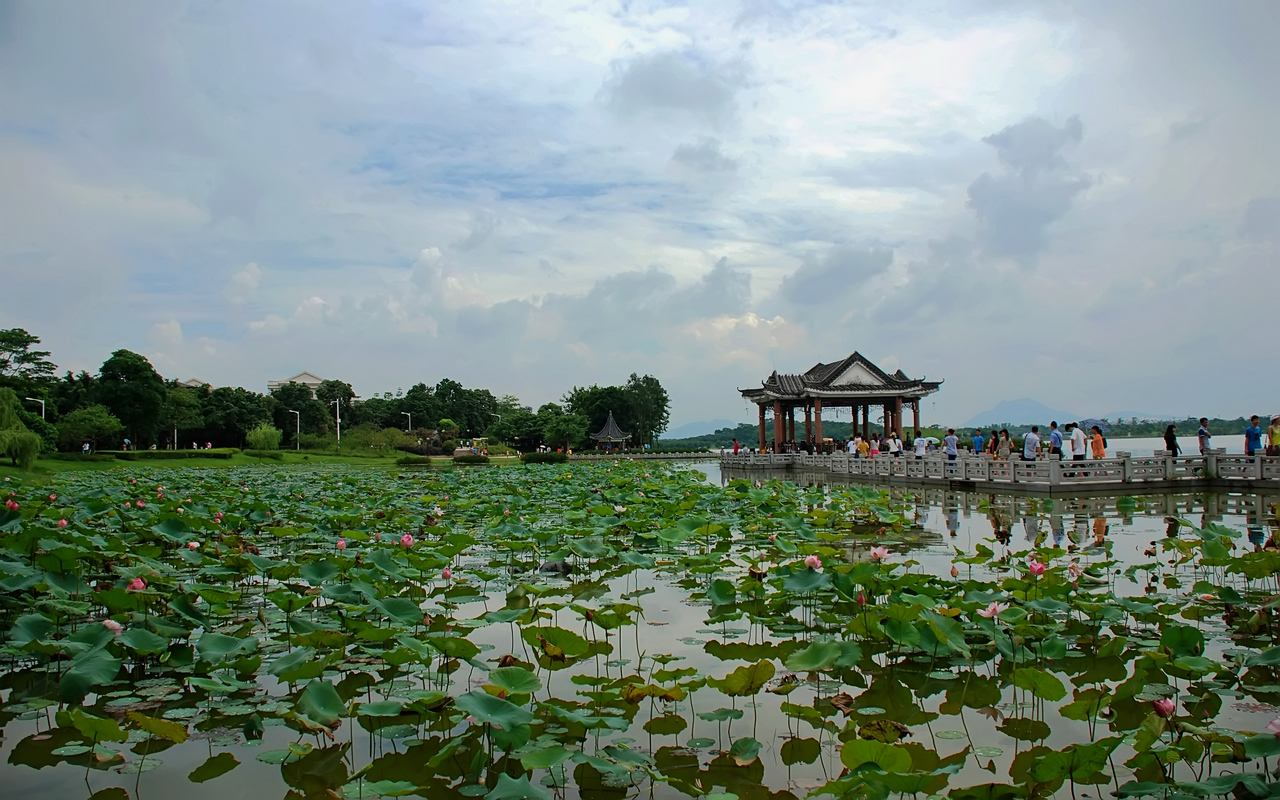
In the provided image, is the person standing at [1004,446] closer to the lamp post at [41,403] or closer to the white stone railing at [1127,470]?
the white stone railing at [1127,470]

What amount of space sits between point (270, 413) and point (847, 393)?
39.7 m

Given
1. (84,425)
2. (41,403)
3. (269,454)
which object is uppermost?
(41,403)

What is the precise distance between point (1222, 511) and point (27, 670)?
13.3 metres

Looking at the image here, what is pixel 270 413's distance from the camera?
55.2m

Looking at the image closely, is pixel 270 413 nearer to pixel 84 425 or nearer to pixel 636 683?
pixel 84 425

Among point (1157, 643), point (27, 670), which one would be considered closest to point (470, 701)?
point (27, 670)

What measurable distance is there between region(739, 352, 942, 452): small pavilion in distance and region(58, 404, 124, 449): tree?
1100 inches

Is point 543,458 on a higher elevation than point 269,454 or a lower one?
lower

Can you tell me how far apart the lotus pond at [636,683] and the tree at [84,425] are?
34646 mm

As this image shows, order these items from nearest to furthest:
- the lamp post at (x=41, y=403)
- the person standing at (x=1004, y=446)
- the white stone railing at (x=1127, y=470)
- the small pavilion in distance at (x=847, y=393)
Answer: the white stone railing at (x=1127, y=470) → the person standing at (x=1004, y=446) → the small pavilion in distance at (x=847, y=393) → the lamp post at (x=41, y=403)

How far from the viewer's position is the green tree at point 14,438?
20.5 meters

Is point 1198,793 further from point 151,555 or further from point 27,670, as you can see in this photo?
point 151,555

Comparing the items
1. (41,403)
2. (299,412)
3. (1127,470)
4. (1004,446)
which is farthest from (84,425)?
(1127,470)

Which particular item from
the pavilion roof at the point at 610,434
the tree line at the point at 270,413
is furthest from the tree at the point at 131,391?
the pavilion roof at the point at 610,434
